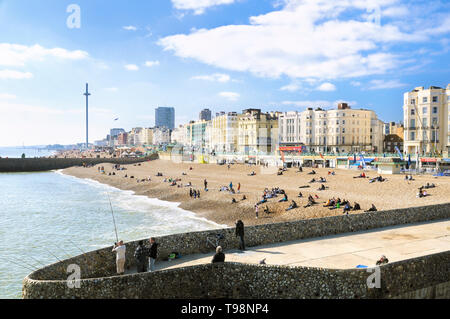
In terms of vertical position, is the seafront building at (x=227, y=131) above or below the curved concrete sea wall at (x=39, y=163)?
above

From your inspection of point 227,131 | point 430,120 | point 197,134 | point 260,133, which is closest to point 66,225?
point 430,120

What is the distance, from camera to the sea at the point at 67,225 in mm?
19219

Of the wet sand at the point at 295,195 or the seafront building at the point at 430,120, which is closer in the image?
the wet sand at the point at 295,195

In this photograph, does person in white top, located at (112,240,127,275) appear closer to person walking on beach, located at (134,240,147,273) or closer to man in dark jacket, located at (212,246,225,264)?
person walking on beach, located at (134,240,147,273)

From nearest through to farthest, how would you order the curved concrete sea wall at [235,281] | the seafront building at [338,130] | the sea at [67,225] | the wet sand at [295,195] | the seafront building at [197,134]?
the curved concrete sea wall at [235,281]
the sea at [67,225]
the wet sand at [295,195]
the seafront building at [338,130]
the seafront building at [197,134]

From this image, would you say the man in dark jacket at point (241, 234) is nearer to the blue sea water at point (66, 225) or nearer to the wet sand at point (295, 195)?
the blue sea water at point (66, 225)

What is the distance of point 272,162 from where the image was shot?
235 feet

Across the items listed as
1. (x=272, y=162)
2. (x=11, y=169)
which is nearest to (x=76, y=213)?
(x=272, y=162)

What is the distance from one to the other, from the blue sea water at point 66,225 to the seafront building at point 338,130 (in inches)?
2052

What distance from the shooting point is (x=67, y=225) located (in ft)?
92.2

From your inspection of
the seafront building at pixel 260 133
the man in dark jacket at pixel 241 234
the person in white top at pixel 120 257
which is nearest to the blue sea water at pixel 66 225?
the person in white top at pixel 120 257

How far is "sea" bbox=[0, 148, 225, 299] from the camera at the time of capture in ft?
63.1
